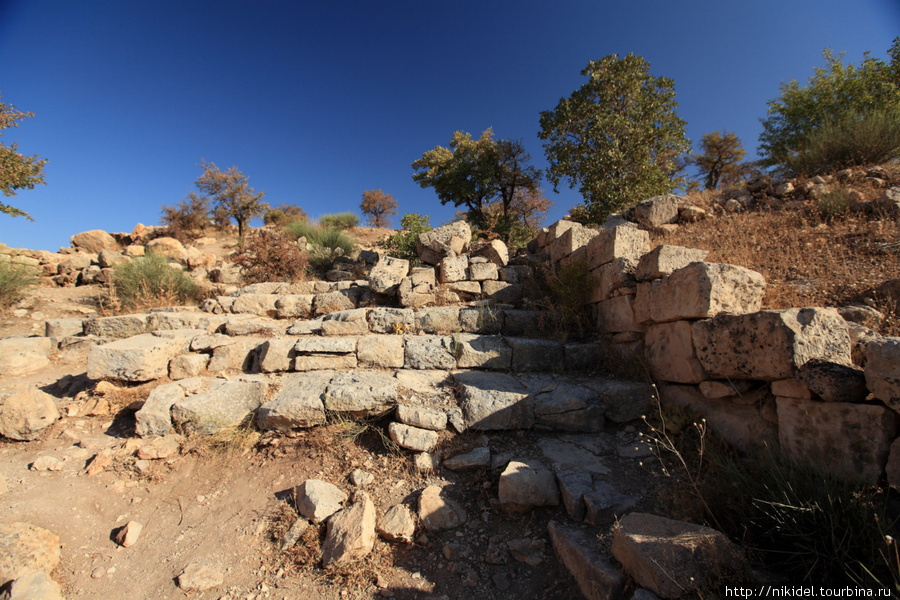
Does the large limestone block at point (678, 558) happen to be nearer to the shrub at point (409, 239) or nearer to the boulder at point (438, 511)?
the boulder at point (438, 511)

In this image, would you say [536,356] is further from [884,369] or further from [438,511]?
[884,369]

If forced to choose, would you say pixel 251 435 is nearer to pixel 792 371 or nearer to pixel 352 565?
pixel 352 565

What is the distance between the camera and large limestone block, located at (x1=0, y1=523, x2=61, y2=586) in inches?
87.5

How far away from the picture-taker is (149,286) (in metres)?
7.82

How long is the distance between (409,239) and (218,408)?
527 centimetres

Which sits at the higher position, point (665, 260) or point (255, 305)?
point (665, 260)

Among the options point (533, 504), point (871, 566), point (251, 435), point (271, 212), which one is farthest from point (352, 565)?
point (271, 212)

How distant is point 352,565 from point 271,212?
1930 centimetres

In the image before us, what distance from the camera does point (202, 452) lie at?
10.9 ft

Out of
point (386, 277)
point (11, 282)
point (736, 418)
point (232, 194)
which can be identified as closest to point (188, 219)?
point (232, 194)

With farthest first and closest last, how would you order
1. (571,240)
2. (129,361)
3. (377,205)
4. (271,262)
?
(377,205) → (271,262) → (571,240) → (129,361)

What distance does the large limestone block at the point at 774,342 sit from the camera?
2.31m

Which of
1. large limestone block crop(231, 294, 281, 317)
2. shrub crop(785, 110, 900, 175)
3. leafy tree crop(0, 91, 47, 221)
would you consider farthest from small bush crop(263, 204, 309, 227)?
shrub crop(785, 110, 900, 175)

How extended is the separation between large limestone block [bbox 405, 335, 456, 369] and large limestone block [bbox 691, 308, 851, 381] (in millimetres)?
2619
